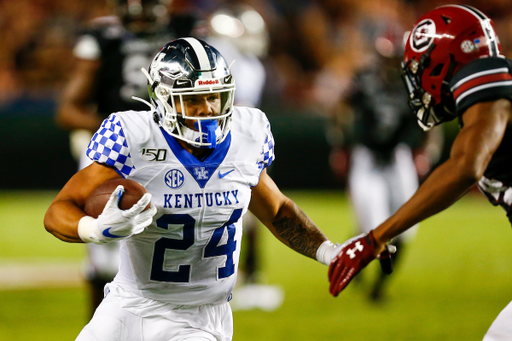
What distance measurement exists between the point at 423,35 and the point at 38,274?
207 inches

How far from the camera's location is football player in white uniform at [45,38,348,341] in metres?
2.51

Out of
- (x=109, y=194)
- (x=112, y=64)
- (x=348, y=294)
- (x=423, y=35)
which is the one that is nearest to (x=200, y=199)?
(x=109, y=194)

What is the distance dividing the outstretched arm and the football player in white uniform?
182 millimetres

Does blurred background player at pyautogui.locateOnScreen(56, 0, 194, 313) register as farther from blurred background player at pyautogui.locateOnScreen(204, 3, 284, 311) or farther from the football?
the football

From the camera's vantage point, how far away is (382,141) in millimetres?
6383

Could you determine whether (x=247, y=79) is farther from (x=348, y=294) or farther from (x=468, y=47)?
(x=468, y=47)

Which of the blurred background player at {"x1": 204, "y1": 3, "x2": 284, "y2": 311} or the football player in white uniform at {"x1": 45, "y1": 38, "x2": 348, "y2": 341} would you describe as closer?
the football player in white uniform at {"x1": 45, "y1": 38, "x2": 348, "y2": 341}

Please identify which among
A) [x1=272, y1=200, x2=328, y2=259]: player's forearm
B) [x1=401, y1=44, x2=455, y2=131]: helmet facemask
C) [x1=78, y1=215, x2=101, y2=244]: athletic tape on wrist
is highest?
[x1=401, y1=44, x2=455, y2=131]: helmet facemask

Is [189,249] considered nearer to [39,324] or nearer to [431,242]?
[39,324]

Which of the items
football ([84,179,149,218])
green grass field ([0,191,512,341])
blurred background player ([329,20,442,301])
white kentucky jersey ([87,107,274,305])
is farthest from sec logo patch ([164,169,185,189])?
blurred background player ([329,20,442,301])

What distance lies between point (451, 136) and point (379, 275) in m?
5.80

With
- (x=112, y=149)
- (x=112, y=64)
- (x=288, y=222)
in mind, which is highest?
(x=112, y=64)

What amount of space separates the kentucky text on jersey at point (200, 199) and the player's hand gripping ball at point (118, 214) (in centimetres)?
21

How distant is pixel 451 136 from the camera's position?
36.8 feet
